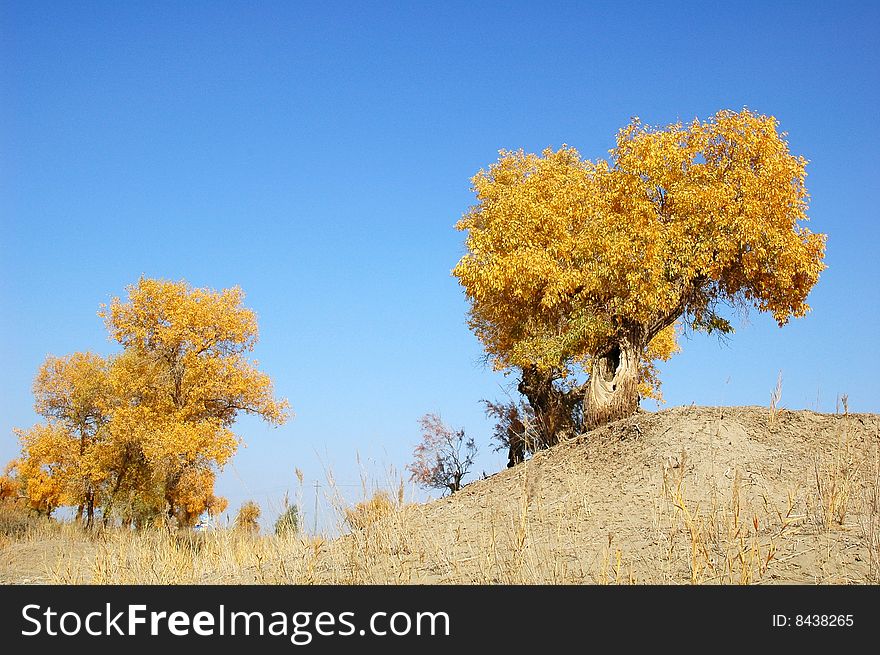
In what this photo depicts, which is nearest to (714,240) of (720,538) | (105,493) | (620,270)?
(620,270)

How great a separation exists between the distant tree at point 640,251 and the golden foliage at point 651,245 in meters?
0.03

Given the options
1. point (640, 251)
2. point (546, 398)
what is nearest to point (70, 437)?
point (546, 398)

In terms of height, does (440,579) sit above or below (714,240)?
below

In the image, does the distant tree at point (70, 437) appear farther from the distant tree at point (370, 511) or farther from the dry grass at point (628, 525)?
the distant tree at point (370, 511)

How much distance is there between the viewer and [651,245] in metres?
17.9

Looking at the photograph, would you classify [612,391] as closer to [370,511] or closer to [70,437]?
[370,511]

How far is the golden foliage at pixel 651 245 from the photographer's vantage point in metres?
18.0

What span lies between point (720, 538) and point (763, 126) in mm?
12852

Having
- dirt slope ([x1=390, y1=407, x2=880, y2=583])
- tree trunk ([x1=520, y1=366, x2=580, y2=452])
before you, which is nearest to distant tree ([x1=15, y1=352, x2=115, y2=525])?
tree trunk ([x1=520, y1=366, x2=580, y2=452])

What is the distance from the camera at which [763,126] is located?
61.1 feet

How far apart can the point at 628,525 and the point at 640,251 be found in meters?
8.93

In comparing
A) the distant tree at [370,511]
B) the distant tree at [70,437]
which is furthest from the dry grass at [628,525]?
the distant tree at [70,437]

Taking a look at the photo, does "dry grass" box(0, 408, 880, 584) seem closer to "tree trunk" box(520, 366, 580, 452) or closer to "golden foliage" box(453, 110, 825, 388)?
"golden foliage" box(453, 110, 825, 388)

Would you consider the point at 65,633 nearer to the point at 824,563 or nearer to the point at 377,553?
the point at 377,553
